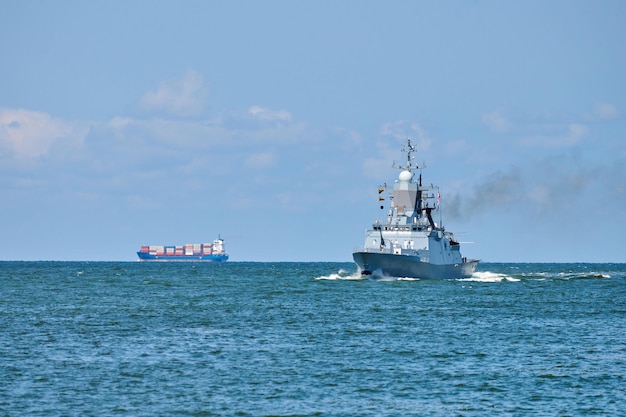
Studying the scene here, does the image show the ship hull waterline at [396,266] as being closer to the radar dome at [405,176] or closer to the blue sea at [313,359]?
the radar dome at [405,176]

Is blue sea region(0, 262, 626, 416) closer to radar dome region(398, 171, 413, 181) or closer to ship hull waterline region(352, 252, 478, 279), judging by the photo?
ship hull waterline region(352, 252, 478, 279)

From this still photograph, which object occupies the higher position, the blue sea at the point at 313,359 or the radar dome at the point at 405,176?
the radar dome at the point at 405,176

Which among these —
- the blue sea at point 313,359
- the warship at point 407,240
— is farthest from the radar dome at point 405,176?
the blue sea at point 313,359

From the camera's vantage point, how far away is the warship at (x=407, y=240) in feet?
338

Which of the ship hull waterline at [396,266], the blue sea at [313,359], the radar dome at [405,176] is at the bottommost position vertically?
the blue sea at [313,359]

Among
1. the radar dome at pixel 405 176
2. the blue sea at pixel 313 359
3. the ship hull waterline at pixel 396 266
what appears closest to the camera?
the blue sea at pixel 313 359

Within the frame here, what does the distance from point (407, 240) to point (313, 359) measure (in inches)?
2525

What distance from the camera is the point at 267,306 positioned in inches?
2844

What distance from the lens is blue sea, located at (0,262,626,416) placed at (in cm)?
3148

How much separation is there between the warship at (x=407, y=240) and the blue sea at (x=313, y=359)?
28.9m

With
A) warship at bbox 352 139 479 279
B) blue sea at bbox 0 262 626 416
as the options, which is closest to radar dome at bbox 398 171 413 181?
warship at bbox 352 139 479 279

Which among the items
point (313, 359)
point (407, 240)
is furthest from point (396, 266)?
point (313, 359)

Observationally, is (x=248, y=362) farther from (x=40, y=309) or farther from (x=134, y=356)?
(x=40, y=309)

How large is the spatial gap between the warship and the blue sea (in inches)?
1137
